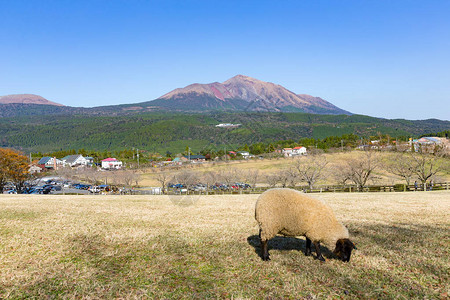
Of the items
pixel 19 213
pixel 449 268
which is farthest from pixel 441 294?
pixel 19 213

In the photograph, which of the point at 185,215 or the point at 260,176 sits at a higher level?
the point at 185,215

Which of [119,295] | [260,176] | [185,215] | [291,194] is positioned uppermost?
[291,194]

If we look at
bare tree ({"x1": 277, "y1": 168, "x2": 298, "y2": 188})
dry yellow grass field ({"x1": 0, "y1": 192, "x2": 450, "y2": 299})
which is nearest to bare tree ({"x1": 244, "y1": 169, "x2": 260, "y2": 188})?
bare tree ({"x1": 277, "y1": 168, "x2": 298, "y2": 188})

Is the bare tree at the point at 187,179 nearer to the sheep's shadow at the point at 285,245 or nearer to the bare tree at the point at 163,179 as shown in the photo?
the bare tree at the point at 163,179

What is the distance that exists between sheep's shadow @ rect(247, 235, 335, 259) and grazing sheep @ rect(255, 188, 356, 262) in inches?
33.9

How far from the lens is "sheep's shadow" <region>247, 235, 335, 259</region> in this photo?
1027cm

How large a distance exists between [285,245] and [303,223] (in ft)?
8.12

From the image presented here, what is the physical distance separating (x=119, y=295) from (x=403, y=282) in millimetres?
7914

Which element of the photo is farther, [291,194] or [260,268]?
[291,194]

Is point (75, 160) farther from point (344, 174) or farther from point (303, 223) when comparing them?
point (303, 223)

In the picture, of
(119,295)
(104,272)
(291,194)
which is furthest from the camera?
(291,194)

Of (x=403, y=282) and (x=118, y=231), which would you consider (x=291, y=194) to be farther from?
(x=118, y=231)

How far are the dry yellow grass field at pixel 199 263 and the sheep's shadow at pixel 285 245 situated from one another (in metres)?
0.05

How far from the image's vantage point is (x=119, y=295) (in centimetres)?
698
